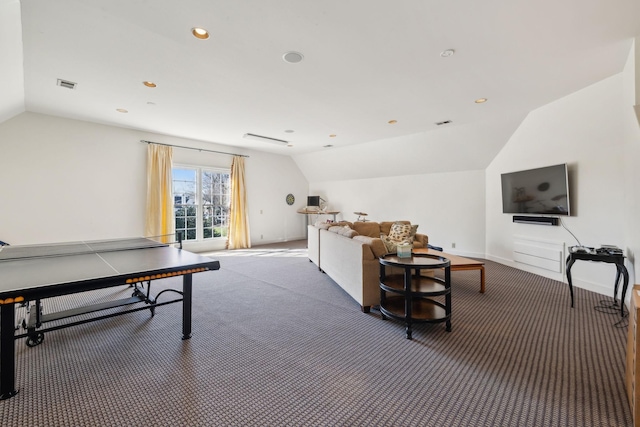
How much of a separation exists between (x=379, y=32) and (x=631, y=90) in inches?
110

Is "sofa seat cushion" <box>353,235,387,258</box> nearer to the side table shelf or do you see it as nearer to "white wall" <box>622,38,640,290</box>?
the side table shelf

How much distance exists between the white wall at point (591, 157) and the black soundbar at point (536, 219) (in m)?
0.14

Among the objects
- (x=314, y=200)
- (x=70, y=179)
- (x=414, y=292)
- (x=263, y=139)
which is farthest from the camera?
(x=314, y=200)

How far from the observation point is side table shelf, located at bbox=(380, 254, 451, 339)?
249 cm

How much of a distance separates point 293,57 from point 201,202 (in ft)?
16.8

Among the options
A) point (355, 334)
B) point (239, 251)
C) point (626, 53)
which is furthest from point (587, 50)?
point (239, 251)

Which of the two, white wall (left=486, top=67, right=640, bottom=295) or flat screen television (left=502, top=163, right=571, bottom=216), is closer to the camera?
white wall (left=486, top=67, right=640, bottom=295)

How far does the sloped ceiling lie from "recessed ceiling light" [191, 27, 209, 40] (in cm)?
5

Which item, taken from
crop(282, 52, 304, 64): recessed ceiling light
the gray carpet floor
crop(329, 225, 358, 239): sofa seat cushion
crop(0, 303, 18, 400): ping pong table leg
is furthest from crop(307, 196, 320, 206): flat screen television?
crop(0, 303, 18, 400): ping pong table leg

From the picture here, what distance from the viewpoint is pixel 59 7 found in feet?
7.02

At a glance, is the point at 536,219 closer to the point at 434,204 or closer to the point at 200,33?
the point at 434,204

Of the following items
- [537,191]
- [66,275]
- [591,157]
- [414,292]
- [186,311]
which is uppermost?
[591,157]

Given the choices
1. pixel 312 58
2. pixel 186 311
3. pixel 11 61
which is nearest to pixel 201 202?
pixel 11 61

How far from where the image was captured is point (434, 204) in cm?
671
